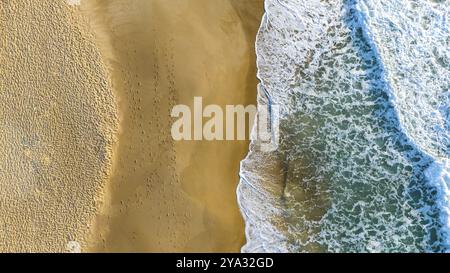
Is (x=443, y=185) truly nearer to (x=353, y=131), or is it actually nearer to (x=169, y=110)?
(x=353, y=131)

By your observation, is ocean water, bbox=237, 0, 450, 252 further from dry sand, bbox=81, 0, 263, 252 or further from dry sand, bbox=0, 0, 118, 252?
dry sand, bbox=0, 0, 118, 252

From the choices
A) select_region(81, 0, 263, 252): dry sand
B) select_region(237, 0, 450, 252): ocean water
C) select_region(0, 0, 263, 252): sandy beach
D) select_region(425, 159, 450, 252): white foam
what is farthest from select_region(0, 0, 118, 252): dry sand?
select_region(425, 159, 450, 252): white foam

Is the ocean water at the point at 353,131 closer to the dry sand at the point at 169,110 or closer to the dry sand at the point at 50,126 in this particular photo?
the dry sand at the point at 169,110
